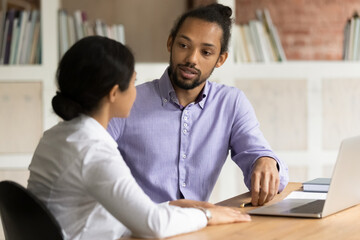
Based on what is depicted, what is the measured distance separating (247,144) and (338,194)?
1.90 ft

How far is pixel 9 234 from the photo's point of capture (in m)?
1.57

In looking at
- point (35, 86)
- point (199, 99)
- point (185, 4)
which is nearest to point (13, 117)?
point (35, 86)

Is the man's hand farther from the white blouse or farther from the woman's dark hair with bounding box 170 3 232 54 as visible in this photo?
the woman's dark hair with bounding box 170 3 232 54

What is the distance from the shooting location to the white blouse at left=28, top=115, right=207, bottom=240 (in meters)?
1.44

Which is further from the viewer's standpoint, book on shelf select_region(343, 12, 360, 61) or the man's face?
book on shelf select_region(343, 12, 360, 61)

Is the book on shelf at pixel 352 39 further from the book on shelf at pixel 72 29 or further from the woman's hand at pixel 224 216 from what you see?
the woman's hand at pixel 224 216

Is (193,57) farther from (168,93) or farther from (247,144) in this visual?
(247,144)

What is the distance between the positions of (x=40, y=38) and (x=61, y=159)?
7.86ft

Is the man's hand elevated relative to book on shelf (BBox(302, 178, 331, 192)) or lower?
elevated

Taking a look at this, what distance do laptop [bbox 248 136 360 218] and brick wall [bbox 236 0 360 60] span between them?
307 centimetres

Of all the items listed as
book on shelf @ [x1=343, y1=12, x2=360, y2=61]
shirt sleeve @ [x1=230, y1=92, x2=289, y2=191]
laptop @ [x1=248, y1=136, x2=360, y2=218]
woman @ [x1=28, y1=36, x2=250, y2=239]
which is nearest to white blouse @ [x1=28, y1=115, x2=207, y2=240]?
woman @ [x1=28, y1=36, x2=250, y2=239]

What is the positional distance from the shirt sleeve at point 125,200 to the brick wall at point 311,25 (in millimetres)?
3565

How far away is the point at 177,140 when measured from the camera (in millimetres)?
2332

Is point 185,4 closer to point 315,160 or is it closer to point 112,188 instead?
point 315,160
